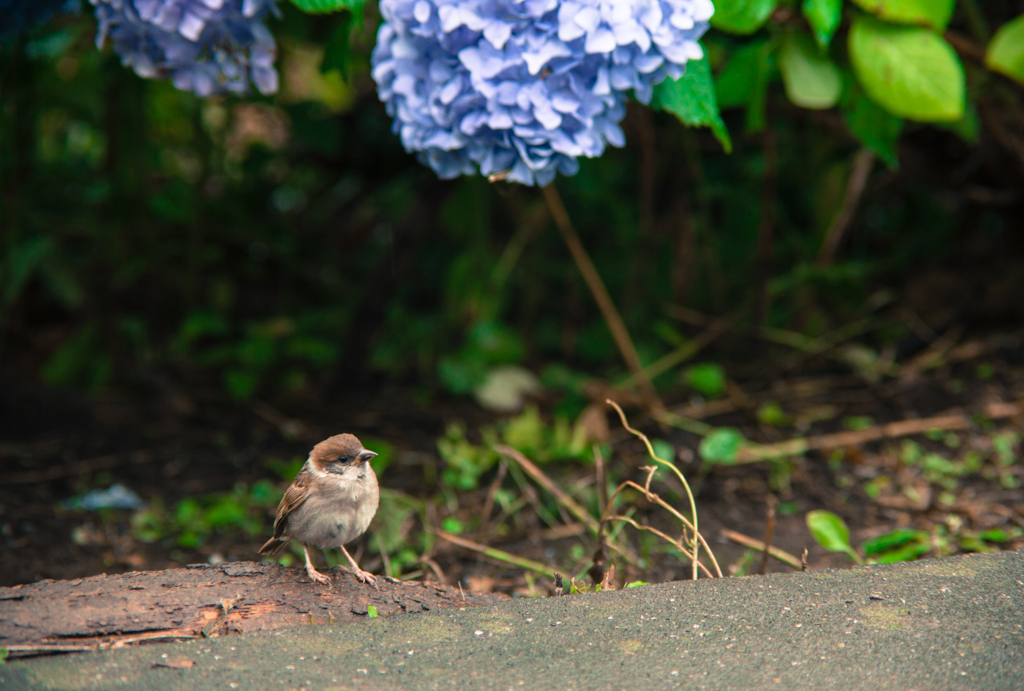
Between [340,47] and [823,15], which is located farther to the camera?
[340,47]

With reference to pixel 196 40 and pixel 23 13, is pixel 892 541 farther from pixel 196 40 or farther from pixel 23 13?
pixel 23 13

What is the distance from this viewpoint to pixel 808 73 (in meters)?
1.84

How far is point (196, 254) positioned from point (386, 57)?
2.05 metres

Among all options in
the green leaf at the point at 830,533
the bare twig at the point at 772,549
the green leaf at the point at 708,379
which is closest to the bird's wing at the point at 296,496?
the bare twig at the point at 772,549

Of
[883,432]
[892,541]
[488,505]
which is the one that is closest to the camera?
[892,541]

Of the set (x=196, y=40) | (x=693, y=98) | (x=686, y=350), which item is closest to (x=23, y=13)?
(x=196, y=40)

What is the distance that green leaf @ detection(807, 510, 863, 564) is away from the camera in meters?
1.85

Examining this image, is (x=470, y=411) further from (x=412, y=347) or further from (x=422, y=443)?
(x=412, y=347)

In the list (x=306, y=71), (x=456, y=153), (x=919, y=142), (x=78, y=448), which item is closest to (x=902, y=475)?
(x=919, y=142)

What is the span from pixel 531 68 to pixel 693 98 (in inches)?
12.8

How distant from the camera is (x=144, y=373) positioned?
3.12 m

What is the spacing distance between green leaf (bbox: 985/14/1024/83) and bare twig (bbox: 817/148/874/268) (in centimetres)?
85

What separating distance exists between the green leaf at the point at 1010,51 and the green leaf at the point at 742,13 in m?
0.68

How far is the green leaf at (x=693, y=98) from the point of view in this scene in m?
1.56
